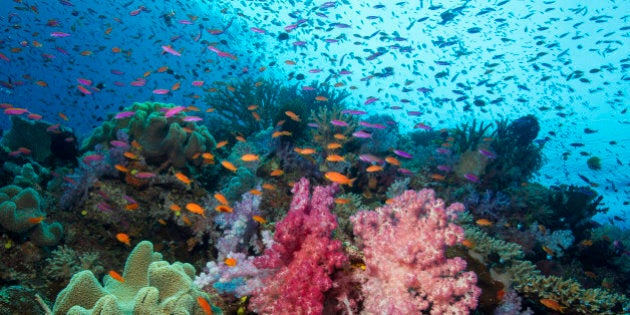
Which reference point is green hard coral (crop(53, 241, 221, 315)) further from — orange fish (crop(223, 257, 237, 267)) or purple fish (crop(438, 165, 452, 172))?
purple fish (crop(438, 165, 452, 172))

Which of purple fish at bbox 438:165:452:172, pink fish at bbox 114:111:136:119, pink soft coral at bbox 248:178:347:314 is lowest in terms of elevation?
purple fish at bbox 438:165:452:172

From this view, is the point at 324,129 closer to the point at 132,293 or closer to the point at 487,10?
the point at 132,293

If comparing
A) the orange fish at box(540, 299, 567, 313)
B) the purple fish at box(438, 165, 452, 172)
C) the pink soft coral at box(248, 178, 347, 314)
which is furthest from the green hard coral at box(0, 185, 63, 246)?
the purple fish at box(438, 165, 452, 172)

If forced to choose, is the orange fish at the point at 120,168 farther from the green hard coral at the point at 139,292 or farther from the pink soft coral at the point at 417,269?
the pink soft coral at the point at 417,269

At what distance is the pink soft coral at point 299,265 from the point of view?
2.64 m

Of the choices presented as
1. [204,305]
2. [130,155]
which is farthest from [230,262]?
[130,155]

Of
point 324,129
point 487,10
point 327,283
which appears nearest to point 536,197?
point 324,129

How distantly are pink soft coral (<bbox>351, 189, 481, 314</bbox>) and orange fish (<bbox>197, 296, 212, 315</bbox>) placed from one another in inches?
55.8

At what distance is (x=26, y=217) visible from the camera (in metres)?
5.09

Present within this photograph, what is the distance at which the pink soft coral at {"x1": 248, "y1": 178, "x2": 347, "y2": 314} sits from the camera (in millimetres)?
2637

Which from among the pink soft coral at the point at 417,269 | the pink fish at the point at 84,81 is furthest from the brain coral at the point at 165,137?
the pink soft coral at the point at 417,269

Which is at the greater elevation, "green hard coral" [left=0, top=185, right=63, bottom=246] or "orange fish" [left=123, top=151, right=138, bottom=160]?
"orange fish" [left=123, top=151, right=138, bottom=160]

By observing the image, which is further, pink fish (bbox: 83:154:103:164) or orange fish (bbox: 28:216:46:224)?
pink fish (bbox: 83:154:103:164)

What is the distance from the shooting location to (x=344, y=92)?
16.1 m
